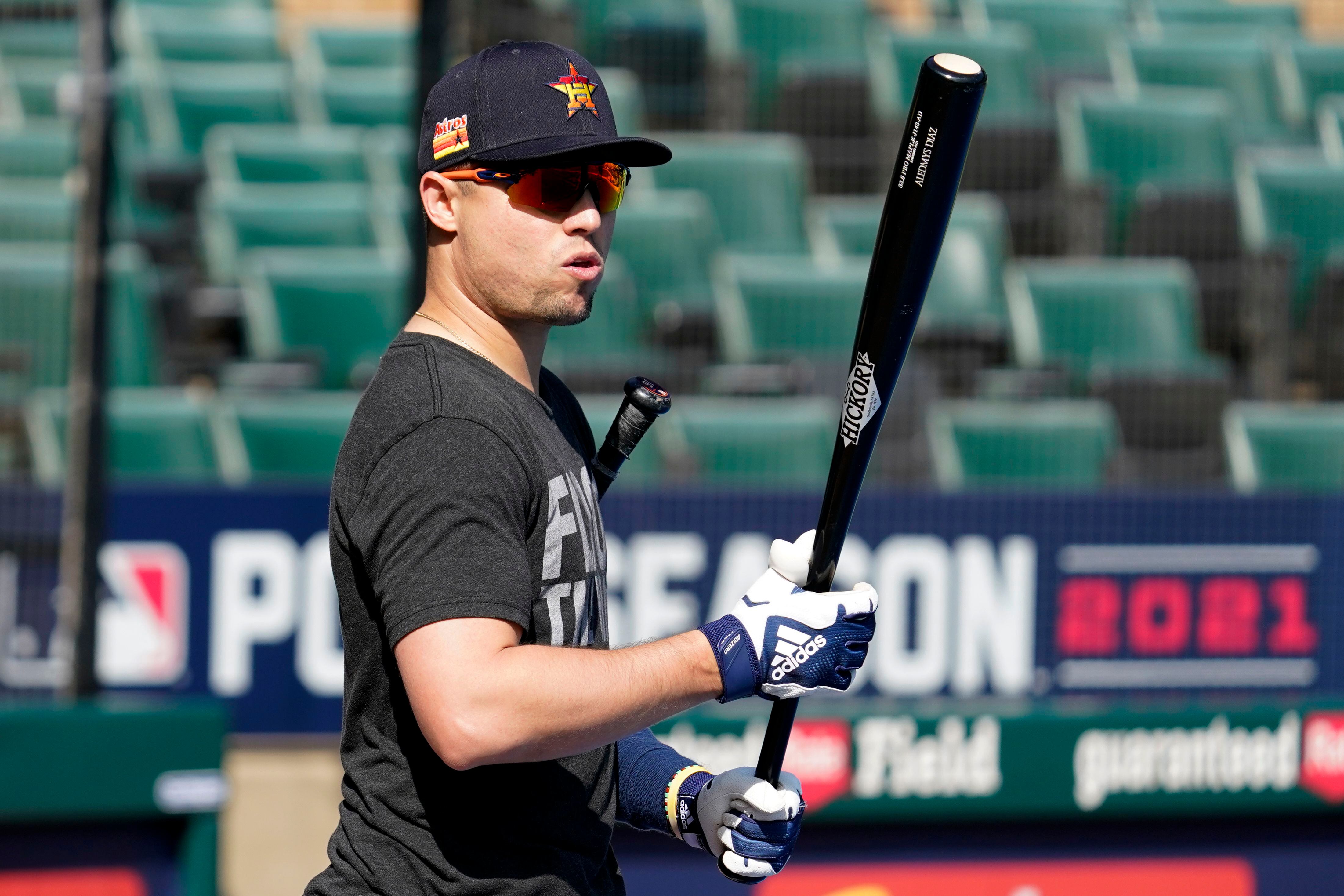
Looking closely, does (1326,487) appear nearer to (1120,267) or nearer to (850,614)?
(1120,267)

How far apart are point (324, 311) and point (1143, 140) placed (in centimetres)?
397

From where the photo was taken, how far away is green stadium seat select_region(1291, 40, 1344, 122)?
8250 millimetres

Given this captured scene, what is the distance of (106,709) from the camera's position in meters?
3.78

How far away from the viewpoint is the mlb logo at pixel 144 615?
14.9 feet

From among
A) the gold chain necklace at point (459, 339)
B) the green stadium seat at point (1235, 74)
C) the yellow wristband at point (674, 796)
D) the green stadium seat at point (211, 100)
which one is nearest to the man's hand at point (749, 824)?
the yellow wristband at point (674, 796)

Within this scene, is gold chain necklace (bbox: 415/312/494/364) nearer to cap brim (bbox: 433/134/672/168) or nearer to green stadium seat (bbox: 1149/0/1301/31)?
cap brim (bbox: 433/134/672/168)

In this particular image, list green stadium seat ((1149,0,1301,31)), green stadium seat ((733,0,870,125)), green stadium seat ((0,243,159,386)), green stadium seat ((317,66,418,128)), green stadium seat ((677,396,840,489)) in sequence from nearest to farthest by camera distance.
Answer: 1. green stadium seat ((0,243,159,386))
2. green stadium seat ((677,396,840,489))
3. green stadium seat ((733,0,870,125))
4. green stadium seat ((317,66,418,128))
5. green stadium seat ((1149,0,1301,31))

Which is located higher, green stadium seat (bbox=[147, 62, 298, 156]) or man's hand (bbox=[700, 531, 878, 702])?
green stadium seat (bbox=[147, 62, 298, 156])

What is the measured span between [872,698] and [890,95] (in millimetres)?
3480

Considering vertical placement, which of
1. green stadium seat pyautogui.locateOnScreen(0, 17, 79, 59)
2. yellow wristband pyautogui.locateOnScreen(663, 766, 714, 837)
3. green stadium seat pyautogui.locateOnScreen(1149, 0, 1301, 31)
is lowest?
yellow wristband pyautogui.locateOnScreen(663, 766, 714, 837)

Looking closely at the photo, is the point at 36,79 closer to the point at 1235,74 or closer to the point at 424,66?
the point at 424,66

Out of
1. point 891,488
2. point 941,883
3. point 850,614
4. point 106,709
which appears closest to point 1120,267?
point 891,488

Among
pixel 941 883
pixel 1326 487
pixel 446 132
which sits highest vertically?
pixel 446 132

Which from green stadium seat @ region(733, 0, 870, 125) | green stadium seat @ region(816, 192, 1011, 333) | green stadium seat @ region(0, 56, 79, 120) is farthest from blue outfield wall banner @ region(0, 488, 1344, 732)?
green stadium seat @ region(733, 0, 870, 125)
